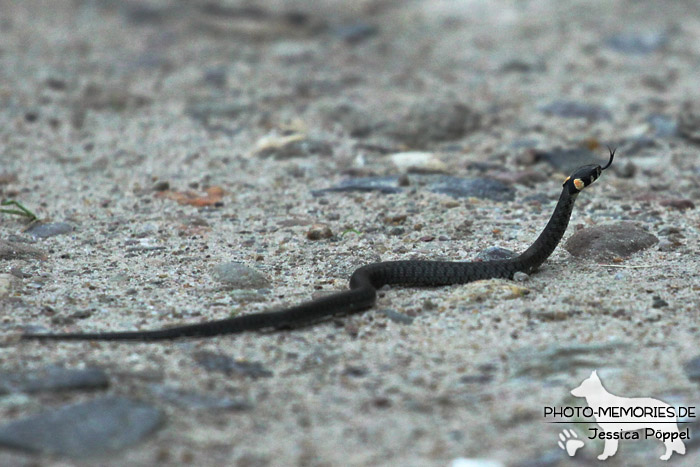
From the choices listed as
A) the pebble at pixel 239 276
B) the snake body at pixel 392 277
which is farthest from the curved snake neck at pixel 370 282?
the pebble at pixel 239 276

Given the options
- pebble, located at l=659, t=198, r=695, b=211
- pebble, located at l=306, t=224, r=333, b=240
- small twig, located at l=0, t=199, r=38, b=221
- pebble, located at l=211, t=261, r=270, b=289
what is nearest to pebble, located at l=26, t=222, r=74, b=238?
small twig, located at l=0, t=199, r=38, b=221

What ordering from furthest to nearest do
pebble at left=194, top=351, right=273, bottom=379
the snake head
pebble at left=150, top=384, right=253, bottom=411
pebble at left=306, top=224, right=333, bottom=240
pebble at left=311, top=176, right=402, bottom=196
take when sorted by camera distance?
pebble at left=311, top=176, right=402, bottom=196 < pebble at left=306, top=224, right=333, bottom=240 < the snake head < pebble at left=194, top=351, right=273, bottom=379 < pebble at left=150, top=384, right=253, bottom=411

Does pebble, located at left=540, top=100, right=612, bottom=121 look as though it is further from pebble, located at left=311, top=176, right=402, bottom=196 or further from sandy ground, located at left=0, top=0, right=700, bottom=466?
pebble, located at left=311, top=176, right=402, bottom=196

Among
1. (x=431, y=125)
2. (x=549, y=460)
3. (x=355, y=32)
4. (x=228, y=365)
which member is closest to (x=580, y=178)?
(x=549, y=460)

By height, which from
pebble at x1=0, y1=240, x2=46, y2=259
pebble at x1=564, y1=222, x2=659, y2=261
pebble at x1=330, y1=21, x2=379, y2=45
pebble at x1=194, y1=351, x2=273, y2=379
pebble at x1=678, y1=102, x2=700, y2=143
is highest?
pebble at x1=330, y1=21, x2=379, y2=45

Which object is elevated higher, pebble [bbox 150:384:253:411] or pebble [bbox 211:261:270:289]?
pebble [bbox 211:261:270:289]

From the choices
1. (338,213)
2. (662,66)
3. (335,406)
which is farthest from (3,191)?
(662,66)

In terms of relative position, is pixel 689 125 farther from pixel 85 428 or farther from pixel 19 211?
pixel 85 428
